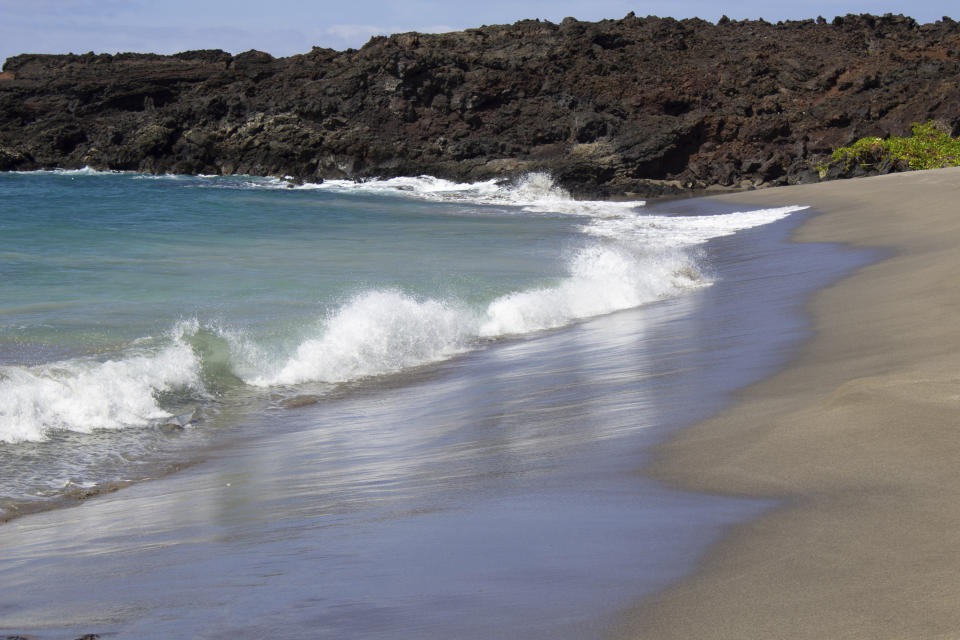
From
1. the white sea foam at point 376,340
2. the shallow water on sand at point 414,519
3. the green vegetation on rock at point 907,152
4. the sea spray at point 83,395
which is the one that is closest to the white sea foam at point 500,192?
the green vegetation on rock at point 907,152

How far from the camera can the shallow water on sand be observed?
2688 millimetres

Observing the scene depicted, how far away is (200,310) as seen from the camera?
11227mm

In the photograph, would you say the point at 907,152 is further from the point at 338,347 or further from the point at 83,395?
the point at 83,395

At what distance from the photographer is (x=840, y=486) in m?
3.40

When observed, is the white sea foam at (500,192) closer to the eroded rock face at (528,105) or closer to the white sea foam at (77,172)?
the eroded rock face at (528,105)

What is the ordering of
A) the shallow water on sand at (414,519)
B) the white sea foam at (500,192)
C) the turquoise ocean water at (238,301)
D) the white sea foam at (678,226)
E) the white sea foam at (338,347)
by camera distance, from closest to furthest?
the shallow water on sand at (414,519)
the turquoise ocean water at (238,301)
the white sea foam at (338,347)
the white sea foam at (678,226)
the white sea foam at (500,192)

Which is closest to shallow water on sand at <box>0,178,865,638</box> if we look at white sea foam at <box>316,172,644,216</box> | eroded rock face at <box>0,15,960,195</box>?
white sea foam at <box>316,172,644,216</box>

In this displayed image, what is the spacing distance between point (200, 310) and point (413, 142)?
35.5m

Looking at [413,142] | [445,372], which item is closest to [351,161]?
[413,142]

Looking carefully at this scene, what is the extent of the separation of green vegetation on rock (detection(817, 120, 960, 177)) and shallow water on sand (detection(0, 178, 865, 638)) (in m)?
27.1

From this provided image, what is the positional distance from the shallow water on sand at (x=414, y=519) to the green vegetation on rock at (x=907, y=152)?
2705 cm

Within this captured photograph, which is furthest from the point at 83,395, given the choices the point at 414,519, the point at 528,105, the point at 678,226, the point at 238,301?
the point at 528,105

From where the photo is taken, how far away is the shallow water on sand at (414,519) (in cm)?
269

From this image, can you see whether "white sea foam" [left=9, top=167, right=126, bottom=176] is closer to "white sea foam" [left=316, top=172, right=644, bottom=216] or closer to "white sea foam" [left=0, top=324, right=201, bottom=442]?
"white sea foam" [left=316, top=172, right=644, bottom=216]
